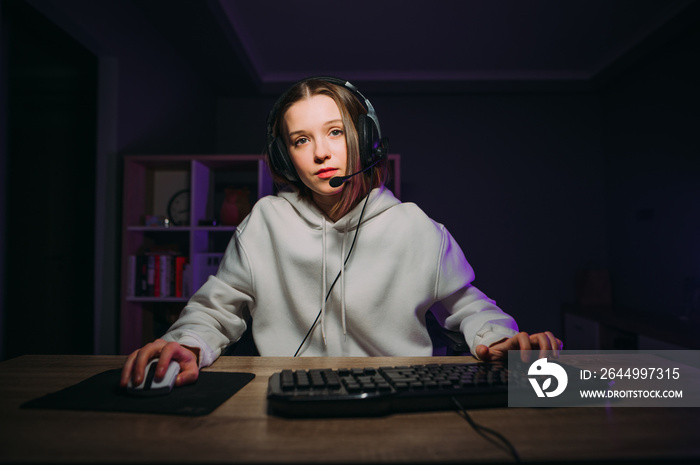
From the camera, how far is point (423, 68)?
3.83m

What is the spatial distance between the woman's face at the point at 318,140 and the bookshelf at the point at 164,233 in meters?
1.76

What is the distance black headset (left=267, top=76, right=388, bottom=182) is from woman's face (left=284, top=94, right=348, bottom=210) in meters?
0.06

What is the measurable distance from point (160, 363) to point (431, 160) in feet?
12.7

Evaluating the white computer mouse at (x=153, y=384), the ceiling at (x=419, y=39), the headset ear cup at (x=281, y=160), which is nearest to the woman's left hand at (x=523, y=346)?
the white computer mouse at (x=153, y=384)

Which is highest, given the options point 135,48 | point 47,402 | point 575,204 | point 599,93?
point 599,93

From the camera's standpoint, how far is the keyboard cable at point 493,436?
0.41 meters

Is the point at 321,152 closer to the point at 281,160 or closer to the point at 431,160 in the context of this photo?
the point at 281,160

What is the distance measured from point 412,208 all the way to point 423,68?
303 cm

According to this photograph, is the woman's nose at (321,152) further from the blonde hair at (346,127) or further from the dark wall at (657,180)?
the dark wall at (657,180)

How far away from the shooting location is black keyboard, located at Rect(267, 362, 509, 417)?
511 mm

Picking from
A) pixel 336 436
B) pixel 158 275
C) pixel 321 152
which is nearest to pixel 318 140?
pixel 321 152

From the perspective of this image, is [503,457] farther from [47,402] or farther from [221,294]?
[221,294]

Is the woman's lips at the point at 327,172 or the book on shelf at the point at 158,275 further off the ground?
the woman's lips at the point at 327,172

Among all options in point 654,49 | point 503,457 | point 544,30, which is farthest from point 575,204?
point 503,457
